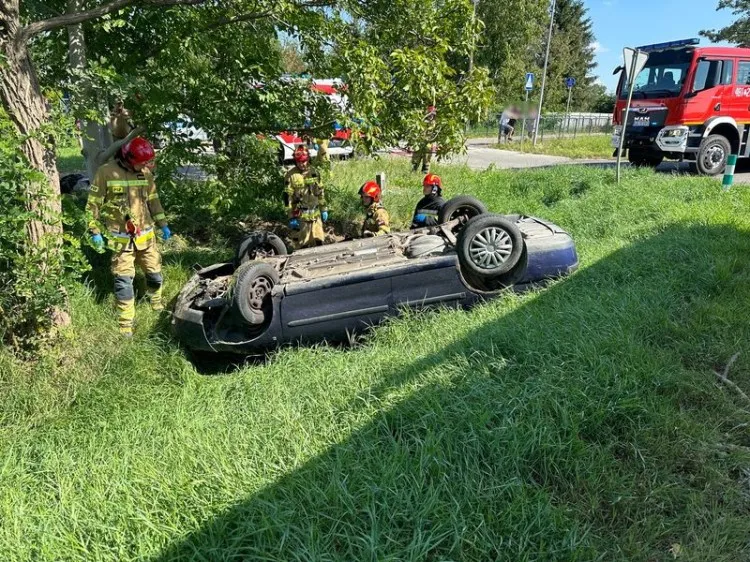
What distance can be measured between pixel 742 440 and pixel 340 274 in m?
2.75

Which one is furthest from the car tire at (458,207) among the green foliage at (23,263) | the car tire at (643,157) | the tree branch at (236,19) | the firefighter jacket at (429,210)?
the car tire at (643,157)

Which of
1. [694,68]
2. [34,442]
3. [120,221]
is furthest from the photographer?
[694,68]

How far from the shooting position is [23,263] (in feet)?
10.5

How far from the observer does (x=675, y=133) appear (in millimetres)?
9977

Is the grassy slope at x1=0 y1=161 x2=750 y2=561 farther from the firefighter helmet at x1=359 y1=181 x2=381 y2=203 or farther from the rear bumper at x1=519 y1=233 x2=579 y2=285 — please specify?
the firefighter helmet at x1=359 y1=181 x2=381 y2=203

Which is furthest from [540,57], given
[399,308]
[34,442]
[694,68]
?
[34,442]

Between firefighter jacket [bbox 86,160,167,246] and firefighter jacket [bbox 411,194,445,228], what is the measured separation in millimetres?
2729

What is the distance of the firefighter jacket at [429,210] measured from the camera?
227 inches

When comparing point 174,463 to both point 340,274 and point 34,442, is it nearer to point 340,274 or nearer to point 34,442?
point 34,442

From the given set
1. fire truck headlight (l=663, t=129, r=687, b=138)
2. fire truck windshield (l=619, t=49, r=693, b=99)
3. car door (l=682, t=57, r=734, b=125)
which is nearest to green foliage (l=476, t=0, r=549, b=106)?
fire truck windshield (l=619, t=49, r=693, b=99)

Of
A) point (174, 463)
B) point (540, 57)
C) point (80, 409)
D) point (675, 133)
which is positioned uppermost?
point (540, 57)

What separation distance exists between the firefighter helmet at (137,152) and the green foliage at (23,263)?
123cm

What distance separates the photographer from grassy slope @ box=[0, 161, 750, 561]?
2035mm

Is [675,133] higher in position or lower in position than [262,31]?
lower
